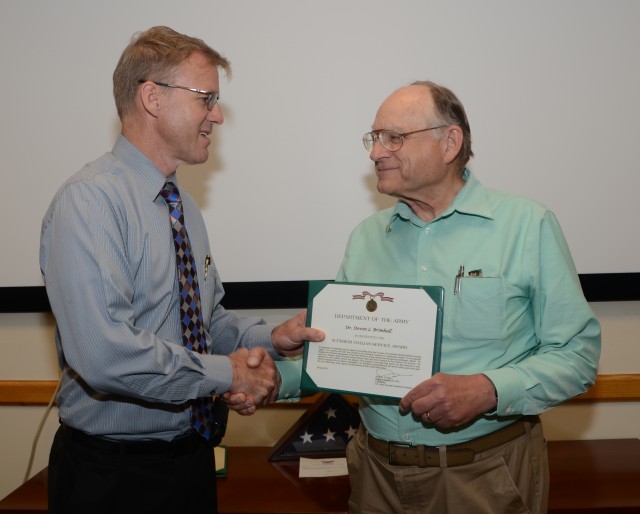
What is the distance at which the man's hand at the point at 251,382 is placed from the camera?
1.87 metres

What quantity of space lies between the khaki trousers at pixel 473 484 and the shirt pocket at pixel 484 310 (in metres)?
0.34

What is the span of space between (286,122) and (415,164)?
1.02m

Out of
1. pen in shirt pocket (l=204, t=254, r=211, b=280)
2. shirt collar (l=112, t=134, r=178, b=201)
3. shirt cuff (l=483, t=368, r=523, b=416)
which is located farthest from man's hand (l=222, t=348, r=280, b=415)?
shirt cuff (l=483, t=368, r=523, b=416)

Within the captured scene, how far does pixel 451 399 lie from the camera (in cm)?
165

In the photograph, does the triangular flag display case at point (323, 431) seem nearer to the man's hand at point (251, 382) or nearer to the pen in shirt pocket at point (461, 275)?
the man's hand at point (251, 382)

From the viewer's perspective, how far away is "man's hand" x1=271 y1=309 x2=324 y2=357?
1851mm

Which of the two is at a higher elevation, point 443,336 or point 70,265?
point 70,265

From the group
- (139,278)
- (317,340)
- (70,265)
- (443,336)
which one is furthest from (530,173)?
(70,265)

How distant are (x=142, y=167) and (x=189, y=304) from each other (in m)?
0.43

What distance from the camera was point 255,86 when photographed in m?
2.81

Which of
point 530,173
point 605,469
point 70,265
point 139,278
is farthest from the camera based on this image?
point 530,173

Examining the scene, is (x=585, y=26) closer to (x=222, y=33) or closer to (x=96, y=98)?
(x=222, y=33)

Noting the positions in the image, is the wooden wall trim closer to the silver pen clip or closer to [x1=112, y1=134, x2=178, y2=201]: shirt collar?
the silver pen clip

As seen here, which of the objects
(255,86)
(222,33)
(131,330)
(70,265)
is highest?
(222,33)
